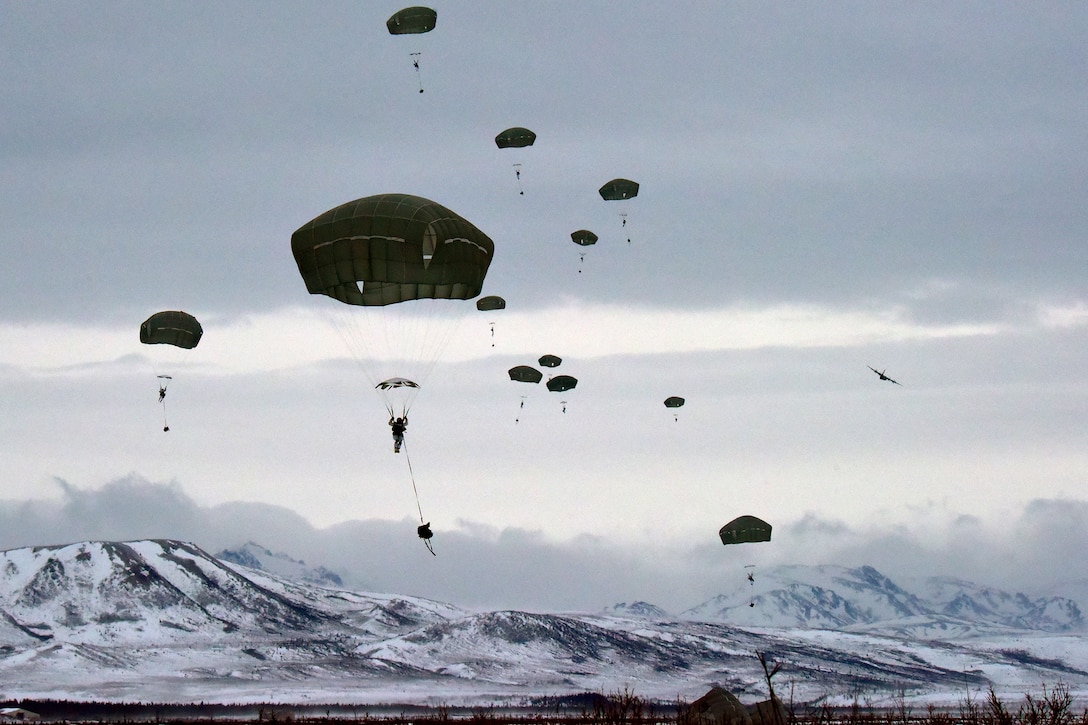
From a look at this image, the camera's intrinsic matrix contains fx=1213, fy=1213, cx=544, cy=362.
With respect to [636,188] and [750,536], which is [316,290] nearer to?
[636,188]

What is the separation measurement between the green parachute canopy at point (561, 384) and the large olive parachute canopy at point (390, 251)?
49986 mm

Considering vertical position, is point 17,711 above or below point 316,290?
below

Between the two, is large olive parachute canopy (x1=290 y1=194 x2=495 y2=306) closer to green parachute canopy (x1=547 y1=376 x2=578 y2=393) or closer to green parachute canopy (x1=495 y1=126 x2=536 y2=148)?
green parachute canopy (x1=495 y1=126 x2=536 y2=148)

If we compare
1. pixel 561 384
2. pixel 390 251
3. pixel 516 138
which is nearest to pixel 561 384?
pixel 561 384

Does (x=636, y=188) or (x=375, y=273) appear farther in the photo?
(x=636, y=188)

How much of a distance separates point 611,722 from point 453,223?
39.5 metres

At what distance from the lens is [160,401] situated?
281 ft

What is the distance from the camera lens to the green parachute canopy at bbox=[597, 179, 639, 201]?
9962cm

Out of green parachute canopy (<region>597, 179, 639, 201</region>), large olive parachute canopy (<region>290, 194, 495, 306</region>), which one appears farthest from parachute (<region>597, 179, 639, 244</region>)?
large olive parachute canopy (<region>290, 194, 495, 306</region>)

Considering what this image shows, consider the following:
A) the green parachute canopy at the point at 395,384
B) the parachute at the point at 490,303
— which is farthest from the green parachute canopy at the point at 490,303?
the green parachute canopy at the point at 395,384

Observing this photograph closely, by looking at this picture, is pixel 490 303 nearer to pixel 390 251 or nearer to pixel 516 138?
pixel 516 138

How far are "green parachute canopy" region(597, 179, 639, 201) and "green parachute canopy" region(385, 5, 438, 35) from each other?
26.1 m

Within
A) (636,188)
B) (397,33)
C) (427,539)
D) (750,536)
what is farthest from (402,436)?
(750,536)

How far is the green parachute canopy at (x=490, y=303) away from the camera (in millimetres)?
101500
